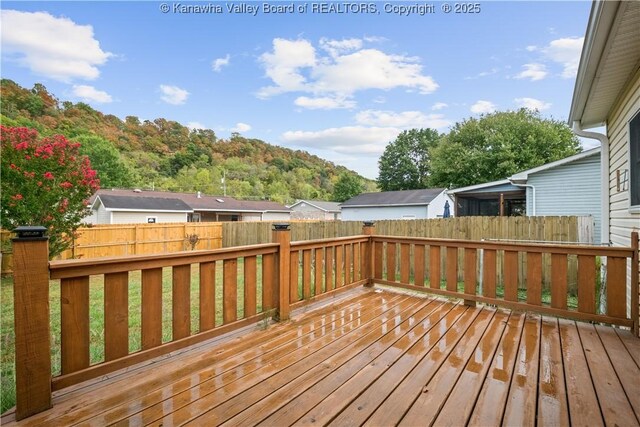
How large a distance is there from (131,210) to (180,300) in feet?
52.3

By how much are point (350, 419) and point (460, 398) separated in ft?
2.09

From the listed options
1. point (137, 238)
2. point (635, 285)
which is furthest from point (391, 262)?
point (137, 238)

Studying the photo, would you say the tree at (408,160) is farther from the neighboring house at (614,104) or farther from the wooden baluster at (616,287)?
the wooden baluster at (616,287)

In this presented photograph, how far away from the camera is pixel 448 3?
189 inches

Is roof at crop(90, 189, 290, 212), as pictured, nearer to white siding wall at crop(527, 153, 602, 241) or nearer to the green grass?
the green grass

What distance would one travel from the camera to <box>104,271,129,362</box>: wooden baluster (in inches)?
72.5

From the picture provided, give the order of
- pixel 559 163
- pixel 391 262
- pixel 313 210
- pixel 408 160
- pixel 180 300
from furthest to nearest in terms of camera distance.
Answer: pixel 408 160, pixel 313 210, pixel 559 163, pixel 391 262, pixel 180 300

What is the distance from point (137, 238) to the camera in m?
10.1

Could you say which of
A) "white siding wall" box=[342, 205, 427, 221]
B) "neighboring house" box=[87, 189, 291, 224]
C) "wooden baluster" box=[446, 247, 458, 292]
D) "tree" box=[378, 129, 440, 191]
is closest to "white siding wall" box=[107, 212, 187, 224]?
"neighboring house" box=[87, 189, 291, 224]

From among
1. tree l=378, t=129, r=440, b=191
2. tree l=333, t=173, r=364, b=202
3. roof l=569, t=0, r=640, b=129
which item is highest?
tree l=378, t=129, r=440, b=191

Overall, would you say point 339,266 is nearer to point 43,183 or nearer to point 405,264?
point 405,264

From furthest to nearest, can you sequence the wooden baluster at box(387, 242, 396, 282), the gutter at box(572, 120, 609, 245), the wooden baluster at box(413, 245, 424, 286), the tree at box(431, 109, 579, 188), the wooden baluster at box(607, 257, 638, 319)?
the tree at box(431, 109, 579, 188) < the gutter at box(572, 120, 609, 245) < the wooden baluster at box(387, 242, 396, 282) < the wooden baluster at box(413, 245, 424, 286) < the wooden baluster at box(607, 257, 638, 319)

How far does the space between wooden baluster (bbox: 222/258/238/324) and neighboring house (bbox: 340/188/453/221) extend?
16609 millimetres

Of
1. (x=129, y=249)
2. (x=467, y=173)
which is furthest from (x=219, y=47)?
(x=467, y=173)
